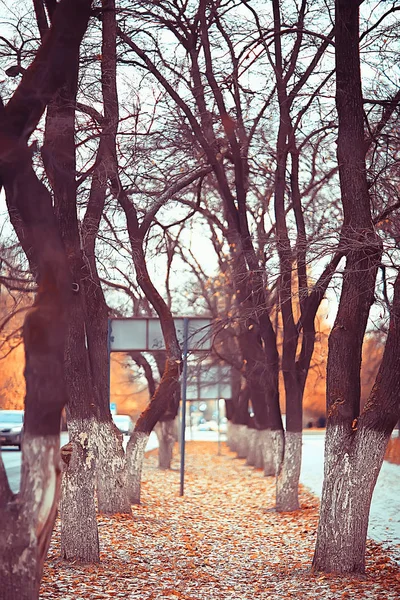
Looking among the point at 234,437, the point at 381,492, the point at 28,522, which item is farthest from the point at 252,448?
the point at 28,522

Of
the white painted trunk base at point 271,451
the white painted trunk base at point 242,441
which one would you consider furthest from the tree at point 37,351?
the white painted trunk base at point 242,441

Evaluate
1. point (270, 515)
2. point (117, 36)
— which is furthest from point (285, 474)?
point (117, 36)

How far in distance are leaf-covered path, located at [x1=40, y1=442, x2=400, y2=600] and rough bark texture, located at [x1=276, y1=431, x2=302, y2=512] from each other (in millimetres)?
279

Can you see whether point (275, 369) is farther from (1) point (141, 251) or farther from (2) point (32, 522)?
(2) point (32, 522)

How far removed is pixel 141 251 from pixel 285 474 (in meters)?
5.69

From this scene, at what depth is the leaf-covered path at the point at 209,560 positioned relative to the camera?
29.9 ft

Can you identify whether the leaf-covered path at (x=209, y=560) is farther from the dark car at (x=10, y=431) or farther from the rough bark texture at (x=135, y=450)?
the dark car at (x=10, y=431)

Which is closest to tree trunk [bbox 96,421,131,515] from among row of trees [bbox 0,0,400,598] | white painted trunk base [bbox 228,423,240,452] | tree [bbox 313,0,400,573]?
row of trees [bbox 0,0,400,598]

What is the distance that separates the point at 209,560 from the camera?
38.3ft

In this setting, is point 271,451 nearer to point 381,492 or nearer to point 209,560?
point 381,492

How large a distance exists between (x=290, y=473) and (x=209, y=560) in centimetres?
576

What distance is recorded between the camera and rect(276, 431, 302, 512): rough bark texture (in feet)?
56.2

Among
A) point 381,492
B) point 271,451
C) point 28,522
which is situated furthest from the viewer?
point 271,451

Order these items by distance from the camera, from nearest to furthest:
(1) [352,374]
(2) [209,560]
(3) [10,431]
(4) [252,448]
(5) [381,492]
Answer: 1. (1) [352,374]
2. (2) [209,560]
3. (5) [381,492]
4. (4) [252,448]
5. (3) [10,431]
